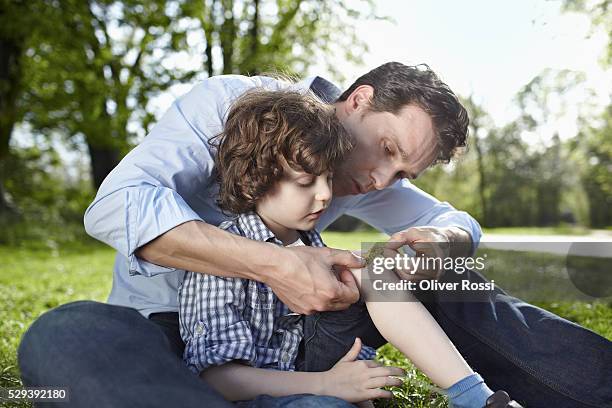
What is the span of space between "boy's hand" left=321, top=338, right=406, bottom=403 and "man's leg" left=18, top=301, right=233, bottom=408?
1.24 feet

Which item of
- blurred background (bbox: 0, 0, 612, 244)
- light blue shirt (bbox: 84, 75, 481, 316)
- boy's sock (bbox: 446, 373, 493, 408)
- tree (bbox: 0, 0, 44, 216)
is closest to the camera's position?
boy's sock (bbox: 446, 373, 493, 408)

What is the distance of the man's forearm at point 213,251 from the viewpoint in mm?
1715

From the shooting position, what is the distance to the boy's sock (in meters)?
1.67

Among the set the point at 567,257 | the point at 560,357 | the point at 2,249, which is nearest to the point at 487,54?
the point at 567,257

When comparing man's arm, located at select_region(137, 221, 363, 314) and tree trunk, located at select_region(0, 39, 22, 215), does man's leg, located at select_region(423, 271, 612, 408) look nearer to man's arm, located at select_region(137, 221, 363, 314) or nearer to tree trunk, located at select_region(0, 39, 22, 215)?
man's arm, located at select_region(137, 221, 363, 314)

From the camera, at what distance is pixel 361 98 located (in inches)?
94.2

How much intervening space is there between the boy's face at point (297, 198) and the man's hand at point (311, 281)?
258mm

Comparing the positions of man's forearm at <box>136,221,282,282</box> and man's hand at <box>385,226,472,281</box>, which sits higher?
man's forearm at <box>136,221,282,282</box>

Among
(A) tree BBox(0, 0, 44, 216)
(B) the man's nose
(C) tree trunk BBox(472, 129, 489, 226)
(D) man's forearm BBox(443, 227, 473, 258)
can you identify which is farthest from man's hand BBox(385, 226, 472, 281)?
(C) tree trunk BBox(472, 129, 489, 226)

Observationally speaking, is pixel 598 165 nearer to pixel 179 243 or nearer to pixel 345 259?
pixel 345 259

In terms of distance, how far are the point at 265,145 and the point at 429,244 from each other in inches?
24.1

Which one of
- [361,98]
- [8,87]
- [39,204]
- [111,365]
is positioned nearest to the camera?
[111,365]

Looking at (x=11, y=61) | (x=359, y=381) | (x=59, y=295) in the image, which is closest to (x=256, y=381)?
(x=359, y=381)

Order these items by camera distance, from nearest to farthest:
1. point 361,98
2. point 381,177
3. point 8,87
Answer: point 381,177 < point 361,98 < point 8,87
